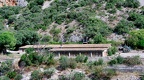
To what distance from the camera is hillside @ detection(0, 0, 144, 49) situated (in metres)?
49.6

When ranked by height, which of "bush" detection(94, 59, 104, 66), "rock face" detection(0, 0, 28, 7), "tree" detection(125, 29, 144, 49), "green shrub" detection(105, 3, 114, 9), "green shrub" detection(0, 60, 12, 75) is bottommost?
"green shrub" detection(0, 60, 12, 75)

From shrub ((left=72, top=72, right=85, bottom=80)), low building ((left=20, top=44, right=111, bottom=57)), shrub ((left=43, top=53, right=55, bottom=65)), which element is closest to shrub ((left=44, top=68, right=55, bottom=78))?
shrub ((left=43, top=53, right=55, bottom=65))

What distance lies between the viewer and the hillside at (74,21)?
49562mm

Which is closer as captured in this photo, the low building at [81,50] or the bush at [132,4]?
the low building at [81,50]

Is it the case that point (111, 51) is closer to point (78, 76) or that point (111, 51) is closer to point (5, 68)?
point (78, 76)

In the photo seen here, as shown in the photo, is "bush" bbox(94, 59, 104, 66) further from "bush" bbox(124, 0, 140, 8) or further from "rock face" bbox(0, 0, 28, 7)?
"rock face" bbox(0, 0, 28, 7)

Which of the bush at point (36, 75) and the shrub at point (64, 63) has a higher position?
the shrub at point (64, 63)

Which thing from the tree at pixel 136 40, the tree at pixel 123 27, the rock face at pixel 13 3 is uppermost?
the rock face at pixel 13 3

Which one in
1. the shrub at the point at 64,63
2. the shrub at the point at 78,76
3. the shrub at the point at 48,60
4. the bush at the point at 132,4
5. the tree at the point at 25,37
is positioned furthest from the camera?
the bush at the point at 132,4

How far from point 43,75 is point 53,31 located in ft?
64.3

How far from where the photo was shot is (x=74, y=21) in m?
54.7

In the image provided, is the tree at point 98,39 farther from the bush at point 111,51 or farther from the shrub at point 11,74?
the shrub at point 11,74

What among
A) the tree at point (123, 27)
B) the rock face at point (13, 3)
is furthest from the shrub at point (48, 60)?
the rock face at point (13, 3)

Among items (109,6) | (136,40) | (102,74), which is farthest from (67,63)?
(109,6)
